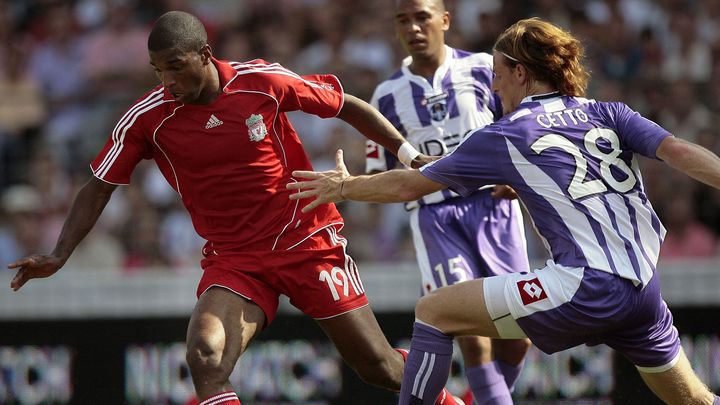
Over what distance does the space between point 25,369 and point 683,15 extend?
7.31 m

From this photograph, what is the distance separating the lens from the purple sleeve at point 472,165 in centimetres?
539

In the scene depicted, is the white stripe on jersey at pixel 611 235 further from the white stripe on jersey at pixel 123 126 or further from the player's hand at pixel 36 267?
the player's hand at pixel 36 267

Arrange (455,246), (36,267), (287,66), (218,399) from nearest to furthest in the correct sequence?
(218,399)
(36,267)
(455,246)
(287,66)

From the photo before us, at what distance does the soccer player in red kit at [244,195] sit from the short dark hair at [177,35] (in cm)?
1

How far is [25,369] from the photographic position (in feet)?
32.0

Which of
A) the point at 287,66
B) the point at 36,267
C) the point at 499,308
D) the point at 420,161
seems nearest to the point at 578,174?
the point at 499,308

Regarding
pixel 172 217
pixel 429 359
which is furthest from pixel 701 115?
pixel 429 359

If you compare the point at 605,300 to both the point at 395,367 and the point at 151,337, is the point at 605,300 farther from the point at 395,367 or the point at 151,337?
the point at 151,337

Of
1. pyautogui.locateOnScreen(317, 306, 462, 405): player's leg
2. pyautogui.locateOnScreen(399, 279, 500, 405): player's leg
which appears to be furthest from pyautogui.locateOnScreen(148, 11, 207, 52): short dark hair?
pyautogui.locateOnScreen(399, 279, 500, 405): player's leg

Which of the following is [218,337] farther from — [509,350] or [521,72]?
[509,350]

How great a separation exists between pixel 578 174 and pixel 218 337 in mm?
1943

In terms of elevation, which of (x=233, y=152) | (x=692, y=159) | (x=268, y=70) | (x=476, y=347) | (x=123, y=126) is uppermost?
(x=268, y=70)

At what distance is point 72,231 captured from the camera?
6137 mm

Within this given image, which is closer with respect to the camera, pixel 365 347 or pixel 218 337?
pixel 218 337
